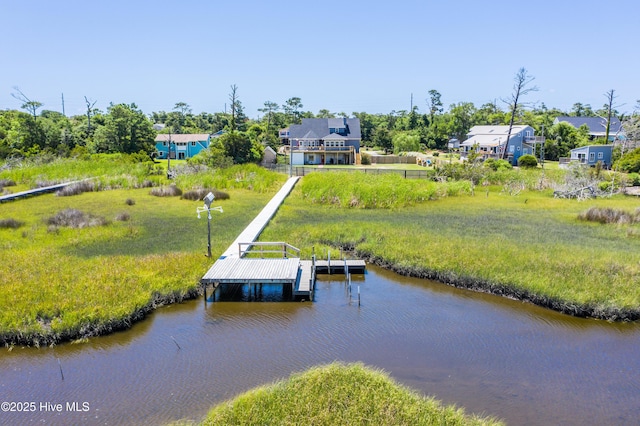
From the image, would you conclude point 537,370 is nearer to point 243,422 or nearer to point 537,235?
point 243,422

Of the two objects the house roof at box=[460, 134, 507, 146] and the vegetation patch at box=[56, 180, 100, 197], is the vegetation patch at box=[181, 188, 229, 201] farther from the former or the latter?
the house roof at box=[460, 134, 507, 146]

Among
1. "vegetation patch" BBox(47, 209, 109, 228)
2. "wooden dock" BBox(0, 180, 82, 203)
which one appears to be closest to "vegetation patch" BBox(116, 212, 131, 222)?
"vegetation patch" BBox(47, 209, 109, 228)

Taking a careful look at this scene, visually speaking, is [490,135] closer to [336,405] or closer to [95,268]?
[95,268]

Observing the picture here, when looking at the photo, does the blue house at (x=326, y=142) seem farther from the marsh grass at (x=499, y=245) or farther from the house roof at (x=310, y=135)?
the marsh grass at (x=499, y=245)

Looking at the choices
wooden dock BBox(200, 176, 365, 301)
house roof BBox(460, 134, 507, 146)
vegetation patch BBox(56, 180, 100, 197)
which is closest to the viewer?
wooden dock BBox(200, 176, 365, 301)

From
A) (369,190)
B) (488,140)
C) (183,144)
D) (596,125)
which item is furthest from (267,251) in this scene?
(596,125)

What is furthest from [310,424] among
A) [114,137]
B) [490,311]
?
[114,137]
